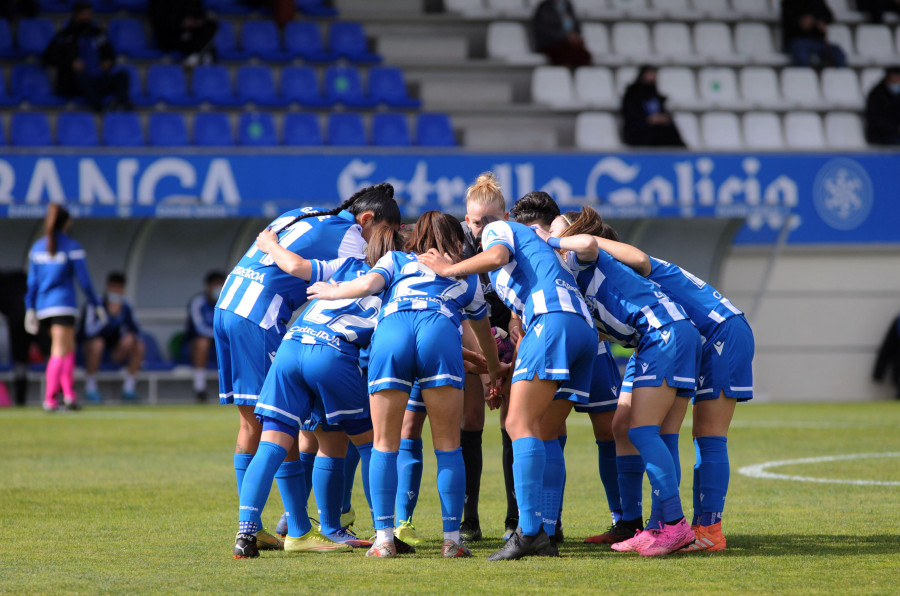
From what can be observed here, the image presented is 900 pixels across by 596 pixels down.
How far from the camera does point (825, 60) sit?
2027cm

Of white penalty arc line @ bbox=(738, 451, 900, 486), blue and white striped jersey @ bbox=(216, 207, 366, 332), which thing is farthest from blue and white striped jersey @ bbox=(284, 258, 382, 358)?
white penalty arc line @ bbox=(738, 451, 900, 486)

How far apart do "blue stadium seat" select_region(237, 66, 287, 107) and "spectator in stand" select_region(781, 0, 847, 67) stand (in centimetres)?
873

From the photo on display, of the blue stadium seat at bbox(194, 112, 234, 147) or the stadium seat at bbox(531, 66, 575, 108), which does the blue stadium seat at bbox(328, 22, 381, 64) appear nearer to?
the stadium seat at bbox(531, 66, 575, 108)

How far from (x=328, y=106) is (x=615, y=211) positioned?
463 centimetres

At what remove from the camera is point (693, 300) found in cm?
549

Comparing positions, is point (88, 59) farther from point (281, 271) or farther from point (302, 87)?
point (281, 271)

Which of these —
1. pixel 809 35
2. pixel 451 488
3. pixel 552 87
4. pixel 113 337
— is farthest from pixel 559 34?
pixel 451 488

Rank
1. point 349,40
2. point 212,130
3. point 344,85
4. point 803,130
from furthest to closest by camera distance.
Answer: point 803,130 → point 349,40 → point 344,85 → point 212,130

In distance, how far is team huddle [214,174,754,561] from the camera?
504 centimetres

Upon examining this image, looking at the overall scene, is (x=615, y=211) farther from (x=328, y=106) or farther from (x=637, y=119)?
(x=328, y=106)

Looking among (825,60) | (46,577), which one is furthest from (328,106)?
(46,577)

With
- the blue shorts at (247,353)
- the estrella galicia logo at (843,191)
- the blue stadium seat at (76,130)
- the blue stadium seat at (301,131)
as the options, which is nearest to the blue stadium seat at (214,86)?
the blue stadium seat at (301,131)

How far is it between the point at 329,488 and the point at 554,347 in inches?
49.9

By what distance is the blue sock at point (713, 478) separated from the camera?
532 centimetres
